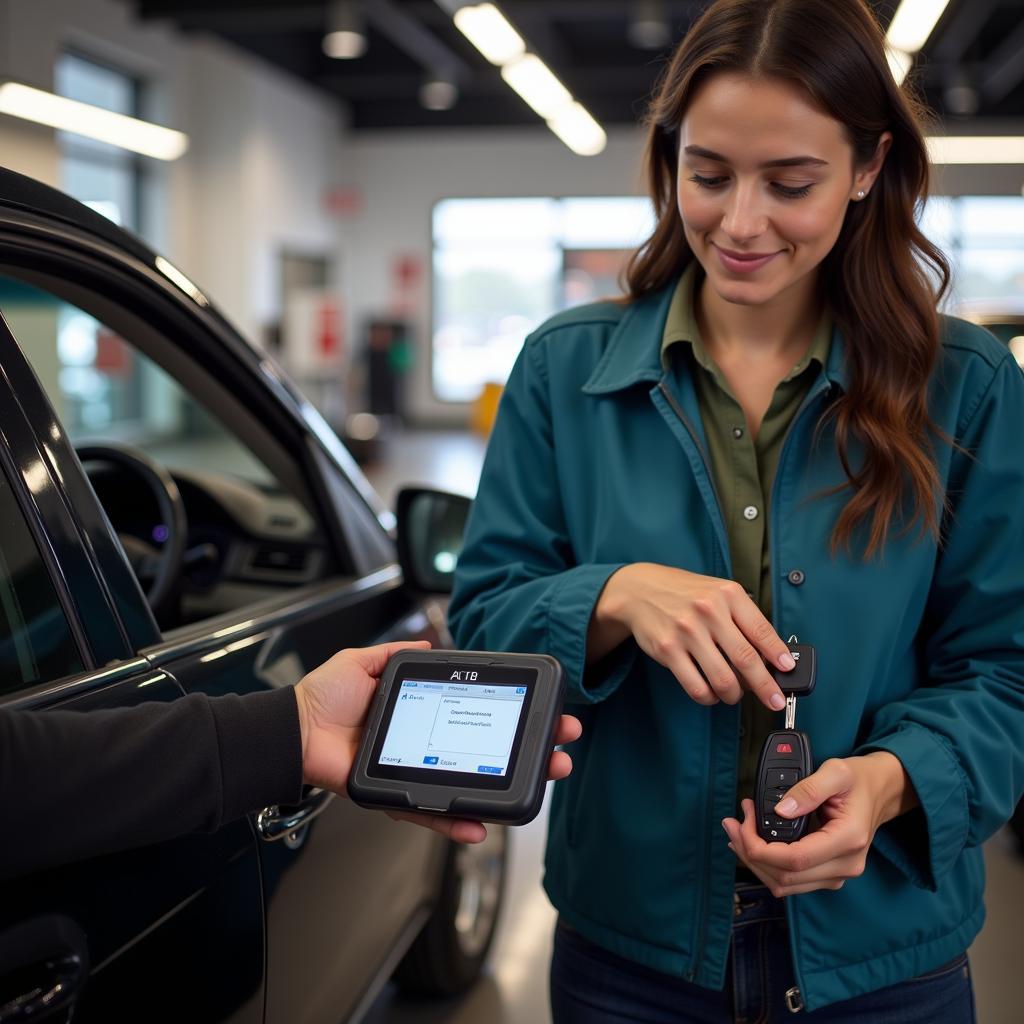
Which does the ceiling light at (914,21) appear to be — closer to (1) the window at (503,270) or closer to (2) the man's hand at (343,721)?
(2) the man's hand at (343,721)

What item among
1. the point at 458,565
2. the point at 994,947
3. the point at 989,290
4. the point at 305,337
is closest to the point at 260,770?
the point at 458,565

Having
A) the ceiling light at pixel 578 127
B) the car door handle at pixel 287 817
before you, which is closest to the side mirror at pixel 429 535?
the car door handle at pixel 287 817

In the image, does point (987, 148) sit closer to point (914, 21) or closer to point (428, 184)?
point (914, 21)

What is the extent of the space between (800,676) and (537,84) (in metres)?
9.65

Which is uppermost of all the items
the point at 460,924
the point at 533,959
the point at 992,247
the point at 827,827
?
the point at 992,247

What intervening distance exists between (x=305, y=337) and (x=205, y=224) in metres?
2.09

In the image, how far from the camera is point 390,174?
1598 cm

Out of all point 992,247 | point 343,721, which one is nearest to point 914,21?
point 343,721

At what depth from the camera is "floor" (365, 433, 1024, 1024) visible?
2.52 m

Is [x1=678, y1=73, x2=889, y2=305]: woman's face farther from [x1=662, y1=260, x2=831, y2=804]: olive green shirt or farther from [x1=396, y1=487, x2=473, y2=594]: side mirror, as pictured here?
[x1=396, y1=487, x2=473, y2=594]: side mirror

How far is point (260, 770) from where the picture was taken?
3.47ft

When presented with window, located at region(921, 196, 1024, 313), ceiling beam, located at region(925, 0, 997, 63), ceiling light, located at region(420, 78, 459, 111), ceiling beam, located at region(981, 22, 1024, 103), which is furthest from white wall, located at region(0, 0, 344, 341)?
window, located at region(921, 196, 1024, 313)

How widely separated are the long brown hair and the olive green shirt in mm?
61

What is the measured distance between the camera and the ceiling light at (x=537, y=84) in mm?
9250
